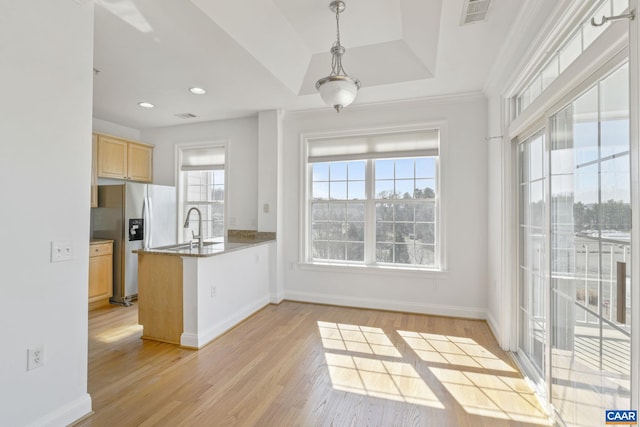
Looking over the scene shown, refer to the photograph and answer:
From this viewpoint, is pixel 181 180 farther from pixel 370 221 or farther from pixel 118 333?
pixel 370 221

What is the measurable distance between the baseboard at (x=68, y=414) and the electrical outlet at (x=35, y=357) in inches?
12.3

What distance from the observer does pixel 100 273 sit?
13.6 ft

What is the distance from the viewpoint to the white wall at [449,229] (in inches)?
146

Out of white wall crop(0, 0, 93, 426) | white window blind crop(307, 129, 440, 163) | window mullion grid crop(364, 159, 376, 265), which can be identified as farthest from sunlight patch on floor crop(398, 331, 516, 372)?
white wall crop(0, 0, 93, 426)

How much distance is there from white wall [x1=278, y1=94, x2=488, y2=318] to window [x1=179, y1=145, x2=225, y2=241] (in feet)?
5.88

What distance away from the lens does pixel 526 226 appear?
104 inches

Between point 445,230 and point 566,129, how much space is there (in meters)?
2.15

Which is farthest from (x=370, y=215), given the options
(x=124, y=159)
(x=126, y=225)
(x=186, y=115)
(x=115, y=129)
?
(x=115, y=129)

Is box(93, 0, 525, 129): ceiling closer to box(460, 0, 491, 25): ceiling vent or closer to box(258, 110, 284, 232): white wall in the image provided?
box(460, 0, 491, 25): ceiling vent

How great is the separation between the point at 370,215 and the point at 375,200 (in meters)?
0.22

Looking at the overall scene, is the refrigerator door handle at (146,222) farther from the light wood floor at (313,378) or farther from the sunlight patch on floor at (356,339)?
the sunlight patch on floor at (356,339)

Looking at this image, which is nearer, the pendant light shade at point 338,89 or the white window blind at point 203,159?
the pendant light shade at point 338,89

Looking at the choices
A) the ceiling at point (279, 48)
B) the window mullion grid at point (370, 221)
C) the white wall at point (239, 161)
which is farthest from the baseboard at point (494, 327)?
the white wall at point (239, 161)

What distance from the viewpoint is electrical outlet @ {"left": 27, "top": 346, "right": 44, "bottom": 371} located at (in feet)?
5.60
